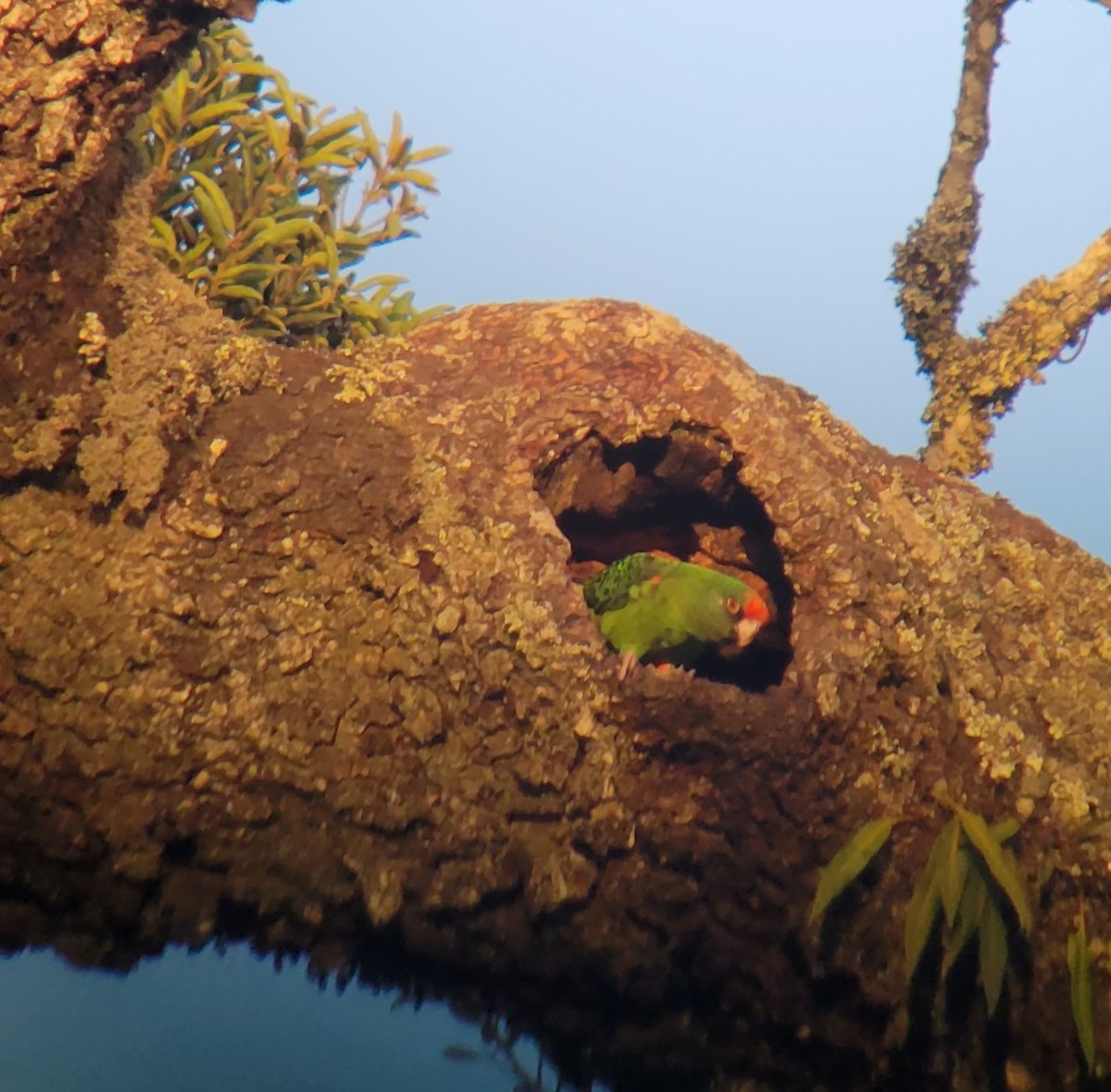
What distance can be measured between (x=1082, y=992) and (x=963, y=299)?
3533mm

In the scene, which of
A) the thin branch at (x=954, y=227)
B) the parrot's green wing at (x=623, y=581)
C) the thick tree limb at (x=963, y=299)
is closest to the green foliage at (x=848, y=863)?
the parrot's green wing at (x=623, y=581)

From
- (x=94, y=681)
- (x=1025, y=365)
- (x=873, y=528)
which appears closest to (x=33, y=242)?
(x=94, y=681)

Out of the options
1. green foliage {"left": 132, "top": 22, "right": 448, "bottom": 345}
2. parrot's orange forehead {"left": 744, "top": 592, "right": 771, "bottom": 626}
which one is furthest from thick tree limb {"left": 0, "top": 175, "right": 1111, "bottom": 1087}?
green foliage {"left": 132, "top": 22, "right": 448, "bottom": 345}

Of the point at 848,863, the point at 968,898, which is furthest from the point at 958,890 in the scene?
the point at 848,863

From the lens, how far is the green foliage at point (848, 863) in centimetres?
254

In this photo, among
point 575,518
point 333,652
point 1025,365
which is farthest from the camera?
point 1025,365

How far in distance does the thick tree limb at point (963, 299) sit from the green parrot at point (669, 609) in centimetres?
237

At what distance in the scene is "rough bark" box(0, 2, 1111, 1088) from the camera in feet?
7.72

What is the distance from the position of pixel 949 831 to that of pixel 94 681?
8.81ft

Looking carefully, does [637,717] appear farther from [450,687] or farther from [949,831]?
[949,831]

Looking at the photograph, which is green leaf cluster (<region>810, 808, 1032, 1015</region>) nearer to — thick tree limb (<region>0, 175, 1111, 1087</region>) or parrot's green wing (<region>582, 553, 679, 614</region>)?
thick tree limb (<region>0, 175, 1111, 1087</region>)

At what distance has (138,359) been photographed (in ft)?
8.36

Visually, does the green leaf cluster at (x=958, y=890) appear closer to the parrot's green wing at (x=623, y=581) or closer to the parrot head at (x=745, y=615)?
the parrot head at (x=745, y=615)

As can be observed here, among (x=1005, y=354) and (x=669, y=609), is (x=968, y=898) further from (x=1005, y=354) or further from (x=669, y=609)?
(x=1005, y=354)
